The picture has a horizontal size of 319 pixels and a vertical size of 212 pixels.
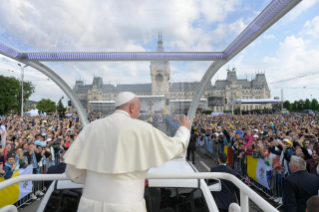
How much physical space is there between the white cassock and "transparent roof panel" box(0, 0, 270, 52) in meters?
2.06

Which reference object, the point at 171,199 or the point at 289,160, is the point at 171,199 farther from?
the point at 289,160

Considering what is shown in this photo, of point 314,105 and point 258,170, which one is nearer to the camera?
point 258,170

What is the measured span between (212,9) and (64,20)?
87.1 inches

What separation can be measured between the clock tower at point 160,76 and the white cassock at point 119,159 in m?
3.83

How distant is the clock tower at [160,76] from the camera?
5660 millimetres

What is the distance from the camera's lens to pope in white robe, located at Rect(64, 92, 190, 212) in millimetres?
1688

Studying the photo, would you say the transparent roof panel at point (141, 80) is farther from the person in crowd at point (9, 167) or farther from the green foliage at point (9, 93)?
the green foliage at point (9, 93)

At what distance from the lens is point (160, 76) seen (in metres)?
6.00

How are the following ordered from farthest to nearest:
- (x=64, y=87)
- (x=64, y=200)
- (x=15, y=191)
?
1. (x=64, y=87)
2. (x=15, y=191)
3. (x=64, y=200)

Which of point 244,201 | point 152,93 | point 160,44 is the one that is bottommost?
point 244,201

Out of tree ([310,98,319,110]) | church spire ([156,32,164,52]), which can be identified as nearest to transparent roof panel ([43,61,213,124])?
church spire ([156,32,164,52])

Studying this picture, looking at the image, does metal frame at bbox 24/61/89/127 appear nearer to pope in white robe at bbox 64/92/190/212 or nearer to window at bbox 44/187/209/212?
window at bbox 44/187/209/212

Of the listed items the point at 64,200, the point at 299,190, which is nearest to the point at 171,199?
the point at 64,200

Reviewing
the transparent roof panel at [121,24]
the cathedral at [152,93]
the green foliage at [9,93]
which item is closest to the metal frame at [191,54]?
the transparent roof panel at [121,24]
